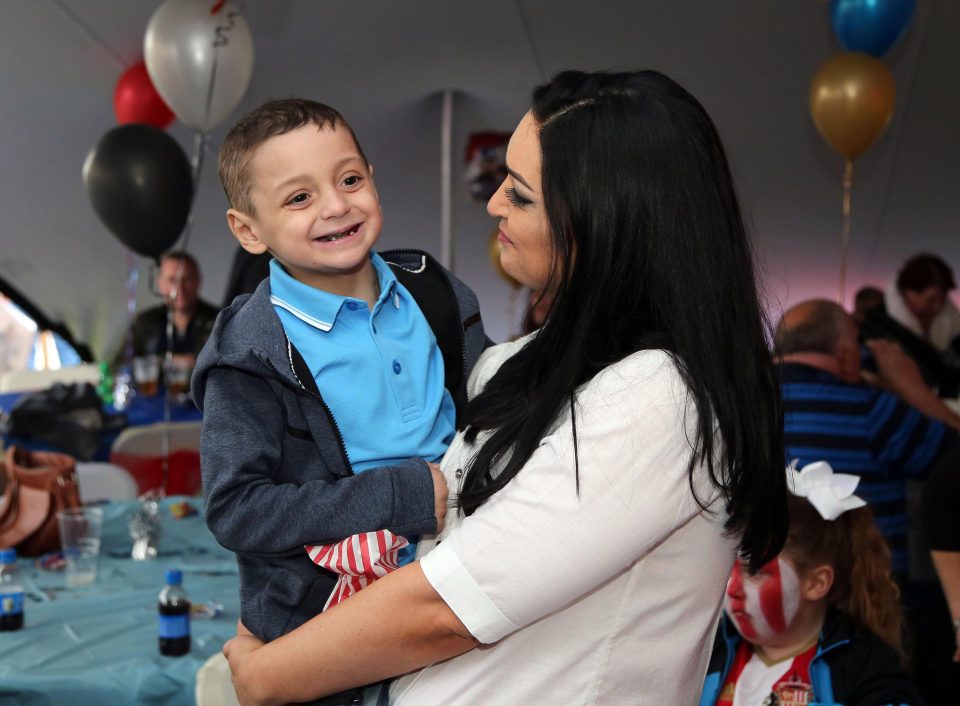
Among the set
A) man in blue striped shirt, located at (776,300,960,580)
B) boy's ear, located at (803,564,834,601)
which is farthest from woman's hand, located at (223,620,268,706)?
man in blue striped shirt, located at (776,300,960,580)

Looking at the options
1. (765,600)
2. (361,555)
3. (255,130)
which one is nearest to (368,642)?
(361,555)

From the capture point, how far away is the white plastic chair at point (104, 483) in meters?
3.60

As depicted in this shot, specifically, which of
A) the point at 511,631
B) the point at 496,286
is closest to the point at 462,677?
the point at 511,631

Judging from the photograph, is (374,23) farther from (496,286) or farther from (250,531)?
(250,531)

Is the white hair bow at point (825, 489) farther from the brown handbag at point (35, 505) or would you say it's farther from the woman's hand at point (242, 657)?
the brown handbag at point (35, 505)

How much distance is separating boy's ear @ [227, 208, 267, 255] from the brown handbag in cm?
162

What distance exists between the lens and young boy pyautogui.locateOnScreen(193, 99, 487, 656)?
1158 millimetres

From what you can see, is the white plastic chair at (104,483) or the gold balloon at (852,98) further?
the gold balloon at (852,98)

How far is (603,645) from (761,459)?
0.79 feet

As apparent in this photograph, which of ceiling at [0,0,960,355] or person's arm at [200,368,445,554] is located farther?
ceiling at [0,0,960,355]

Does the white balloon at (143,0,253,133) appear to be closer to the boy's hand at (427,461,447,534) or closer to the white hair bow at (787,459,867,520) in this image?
the white hair bow at (787,459,867,520)

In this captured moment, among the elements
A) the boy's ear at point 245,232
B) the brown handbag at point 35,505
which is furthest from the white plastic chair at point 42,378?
the boy's ear at point 245,232

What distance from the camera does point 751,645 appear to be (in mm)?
1975

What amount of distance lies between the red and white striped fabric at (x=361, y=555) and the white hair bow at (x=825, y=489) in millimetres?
926
